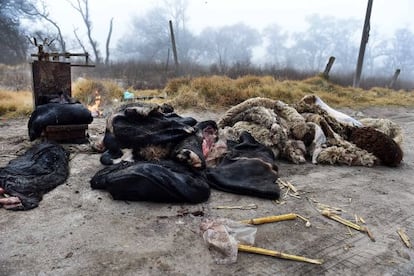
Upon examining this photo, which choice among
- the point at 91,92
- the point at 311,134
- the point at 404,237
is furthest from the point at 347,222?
the point at 91,92

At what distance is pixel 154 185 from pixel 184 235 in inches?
22.5

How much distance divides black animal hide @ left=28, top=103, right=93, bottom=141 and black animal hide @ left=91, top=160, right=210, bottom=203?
1628 mm

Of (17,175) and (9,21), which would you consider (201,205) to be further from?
(9,21)

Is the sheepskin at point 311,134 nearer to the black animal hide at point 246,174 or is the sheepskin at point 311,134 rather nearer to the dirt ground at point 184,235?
the black animal hide at point 246,174

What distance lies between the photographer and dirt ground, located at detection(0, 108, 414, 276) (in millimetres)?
2021

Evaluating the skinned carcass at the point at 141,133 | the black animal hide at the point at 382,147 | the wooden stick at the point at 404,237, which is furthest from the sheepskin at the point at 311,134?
the wooden stick at the point at 404,237

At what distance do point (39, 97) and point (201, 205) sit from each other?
3.12 meters

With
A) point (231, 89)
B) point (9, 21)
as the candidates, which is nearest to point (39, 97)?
point (231, 89)

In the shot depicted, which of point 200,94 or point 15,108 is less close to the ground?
point 200,94

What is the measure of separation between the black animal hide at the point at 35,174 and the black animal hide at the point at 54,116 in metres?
0.51

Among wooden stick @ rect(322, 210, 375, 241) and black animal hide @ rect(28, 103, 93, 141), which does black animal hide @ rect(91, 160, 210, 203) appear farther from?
black animal hide @ rect(28, 103, 93, 141)

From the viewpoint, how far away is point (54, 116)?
163 inches

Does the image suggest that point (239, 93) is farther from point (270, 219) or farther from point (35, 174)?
point (270, 219)

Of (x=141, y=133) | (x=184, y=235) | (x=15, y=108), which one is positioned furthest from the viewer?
(x=15, y=108)
